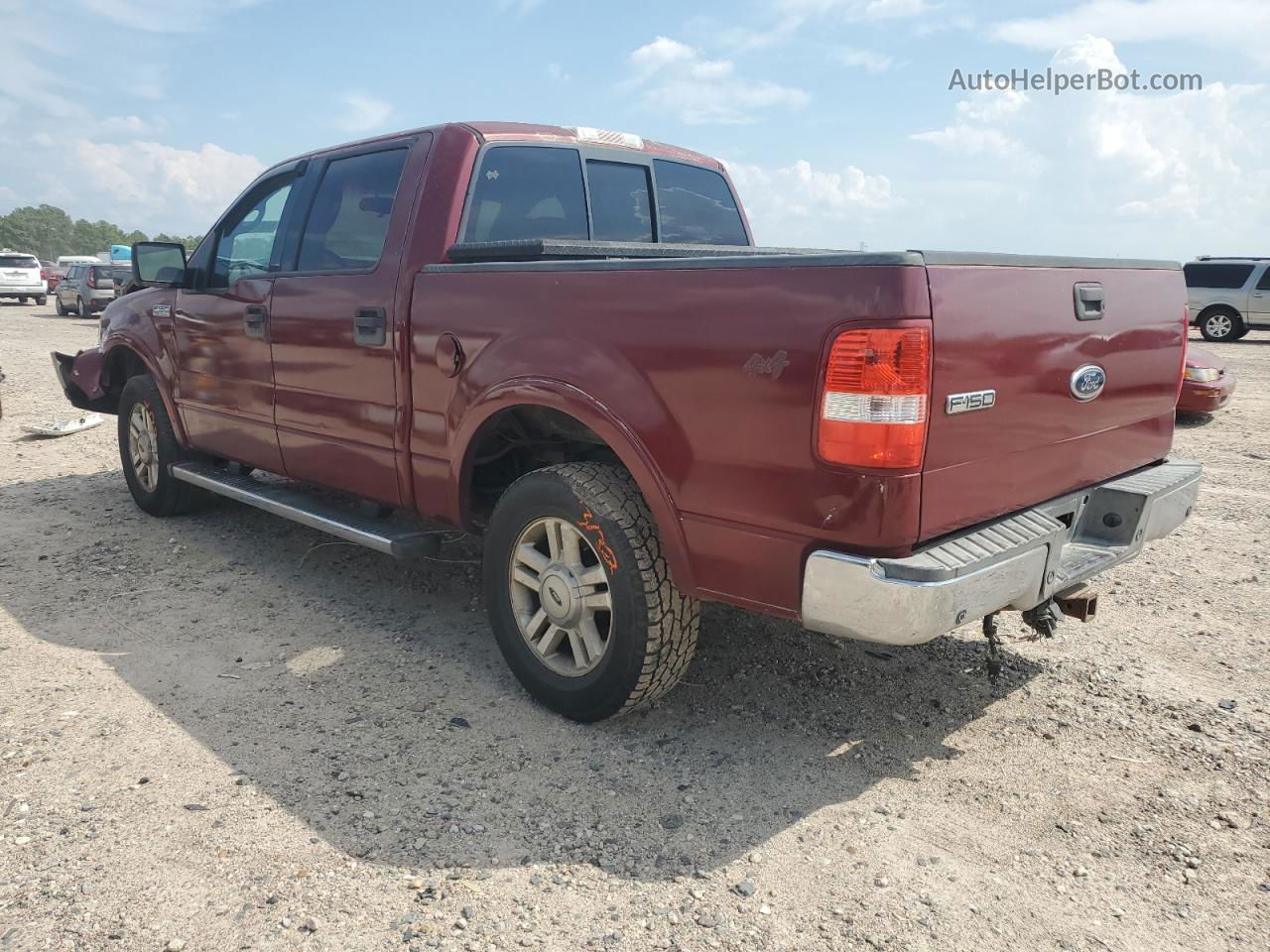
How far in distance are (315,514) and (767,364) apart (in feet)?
8.31

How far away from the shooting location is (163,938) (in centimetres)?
236

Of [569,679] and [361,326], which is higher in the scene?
[361,326]

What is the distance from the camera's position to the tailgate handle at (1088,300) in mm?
3000

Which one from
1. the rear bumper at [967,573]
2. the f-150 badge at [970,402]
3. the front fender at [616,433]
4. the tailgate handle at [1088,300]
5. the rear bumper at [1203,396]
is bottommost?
the rear bumper at [1203,396]

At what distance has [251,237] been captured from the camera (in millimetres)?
4996

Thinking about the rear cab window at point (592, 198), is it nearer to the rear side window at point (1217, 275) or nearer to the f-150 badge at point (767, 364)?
the f-150 badge at point (767, 364)

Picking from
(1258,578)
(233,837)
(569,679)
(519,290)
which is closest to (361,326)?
(519,290)

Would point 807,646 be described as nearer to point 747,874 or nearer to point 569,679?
point 569,679

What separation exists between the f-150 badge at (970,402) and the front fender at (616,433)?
86cm

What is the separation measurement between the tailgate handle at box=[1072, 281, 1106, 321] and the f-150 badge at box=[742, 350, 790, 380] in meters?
1.05

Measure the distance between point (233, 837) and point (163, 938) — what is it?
0.41 meters

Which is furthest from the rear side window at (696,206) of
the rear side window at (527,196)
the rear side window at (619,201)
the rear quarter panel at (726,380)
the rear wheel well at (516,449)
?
the rear quarter panel at (726,380)

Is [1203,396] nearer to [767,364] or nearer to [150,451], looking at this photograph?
[767,364]

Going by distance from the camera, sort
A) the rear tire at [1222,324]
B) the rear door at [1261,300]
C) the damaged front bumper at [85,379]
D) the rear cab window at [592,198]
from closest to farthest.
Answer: the rear cab window at [592,198]
the damaged front bumper at [85,379]
the rear door at [1261,300]
the rear tire at [1222,324]
